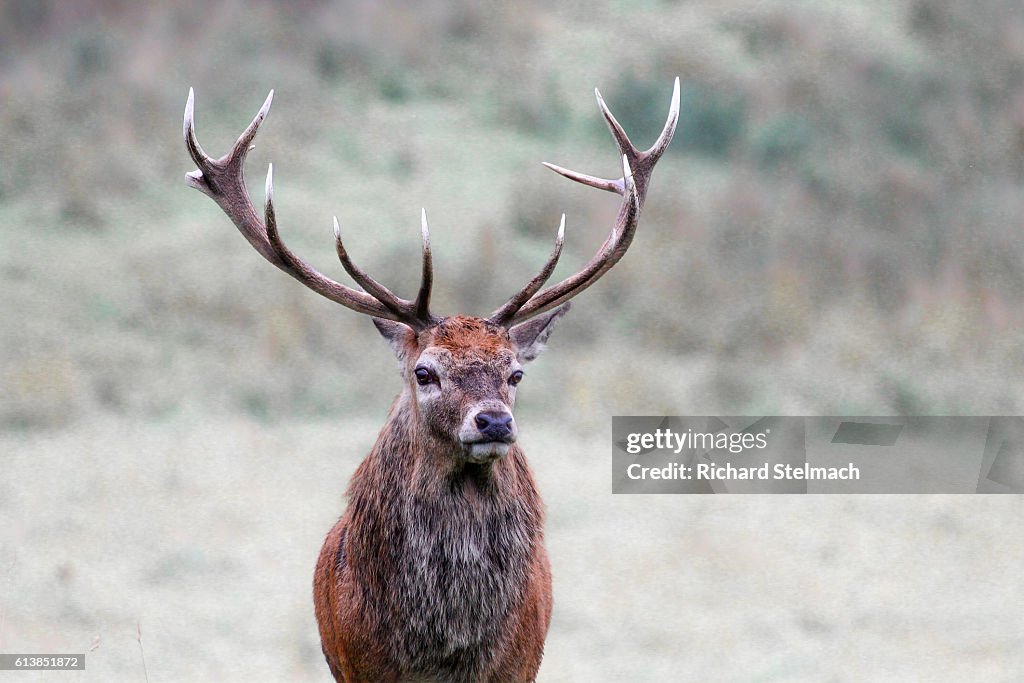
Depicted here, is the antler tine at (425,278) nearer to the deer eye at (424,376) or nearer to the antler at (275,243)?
the antler at (275,243)

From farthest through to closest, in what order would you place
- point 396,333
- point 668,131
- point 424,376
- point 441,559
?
point 668,131
point 396,333
point 441,559
point 424,376

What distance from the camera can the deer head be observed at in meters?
2.76

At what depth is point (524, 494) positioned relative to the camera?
3.05 metres

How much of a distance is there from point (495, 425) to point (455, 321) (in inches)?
13.0

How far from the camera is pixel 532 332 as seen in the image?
10.1 ft

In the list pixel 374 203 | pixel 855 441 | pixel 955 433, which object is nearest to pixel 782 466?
pixel 855 441

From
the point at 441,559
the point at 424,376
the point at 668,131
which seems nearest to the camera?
the point at 424,376

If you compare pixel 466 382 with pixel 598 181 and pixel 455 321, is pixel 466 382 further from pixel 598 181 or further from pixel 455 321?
pixel 598 181

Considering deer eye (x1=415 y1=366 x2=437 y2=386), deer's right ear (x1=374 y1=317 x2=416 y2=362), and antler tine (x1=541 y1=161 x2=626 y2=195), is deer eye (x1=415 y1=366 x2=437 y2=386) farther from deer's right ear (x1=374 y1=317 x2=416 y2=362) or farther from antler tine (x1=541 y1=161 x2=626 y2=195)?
antler tine (x1=541 y1=161 x2=626 y2=195)

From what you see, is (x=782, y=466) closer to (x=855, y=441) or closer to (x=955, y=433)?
(x=855, y=441)

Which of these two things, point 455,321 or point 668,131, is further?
point 668,131

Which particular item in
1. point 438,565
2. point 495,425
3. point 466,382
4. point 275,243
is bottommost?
point 438,565

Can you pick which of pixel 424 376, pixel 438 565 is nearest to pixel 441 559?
pixel 438 565

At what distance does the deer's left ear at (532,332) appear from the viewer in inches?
121
